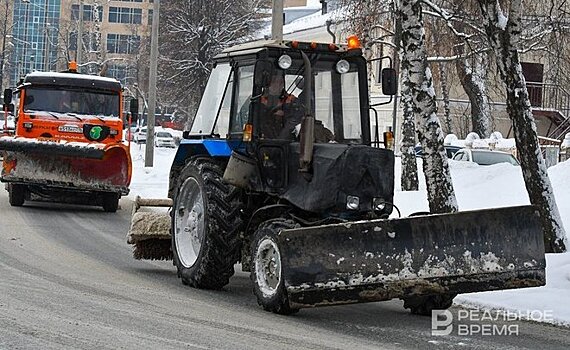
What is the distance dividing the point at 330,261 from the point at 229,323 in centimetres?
98

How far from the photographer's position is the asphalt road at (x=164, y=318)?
845 cm

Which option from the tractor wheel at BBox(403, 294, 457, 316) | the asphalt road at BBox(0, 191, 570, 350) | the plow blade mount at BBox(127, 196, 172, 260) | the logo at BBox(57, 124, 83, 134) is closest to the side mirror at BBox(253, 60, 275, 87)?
the asphalt road at BBox(0, 191, 570, 350)

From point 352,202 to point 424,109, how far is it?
5549 mm

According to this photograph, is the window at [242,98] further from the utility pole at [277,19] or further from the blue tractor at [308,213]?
the utility pole at [277,19]

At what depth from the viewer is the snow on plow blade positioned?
63.1 ft

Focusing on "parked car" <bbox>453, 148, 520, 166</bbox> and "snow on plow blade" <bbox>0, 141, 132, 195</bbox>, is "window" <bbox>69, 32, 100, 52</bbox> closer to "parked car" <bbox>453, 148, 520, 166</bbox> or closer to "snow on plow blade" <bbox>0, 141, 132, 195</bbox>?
"parked car" <bbox>453, 148, 520, 166</bbox>

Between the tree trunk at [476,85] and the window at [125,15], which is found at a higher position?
the window at [125,15]

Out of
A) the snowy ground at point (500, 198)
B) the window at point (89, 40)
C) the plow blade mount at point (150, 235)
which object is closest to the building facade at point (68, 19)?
the window at point (89, 40)

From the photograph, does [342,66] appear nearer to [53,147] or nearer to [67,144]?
[67,144]

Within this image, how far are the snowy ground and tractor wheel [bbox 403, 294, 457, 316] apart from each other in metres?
0.71

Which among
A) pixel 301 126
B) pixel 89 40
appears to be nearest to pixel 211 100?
pixel 301 126

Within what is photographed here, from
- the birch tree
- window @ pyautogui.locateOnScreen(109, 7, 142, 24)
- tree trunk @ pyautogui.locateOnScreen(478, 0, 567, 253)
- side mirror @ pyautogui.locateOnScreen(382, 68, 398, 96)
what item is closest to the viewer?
side mirror @ pyautogui.locateOnScreen(382, 68, 398, 96)

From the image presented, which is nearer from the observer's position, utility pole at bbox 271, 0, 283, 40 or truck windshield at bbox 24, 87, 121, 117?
truck windshield at bbox 24, 87, 121, 117

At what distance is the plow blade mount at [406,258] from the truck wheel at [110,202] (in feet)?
37.2
